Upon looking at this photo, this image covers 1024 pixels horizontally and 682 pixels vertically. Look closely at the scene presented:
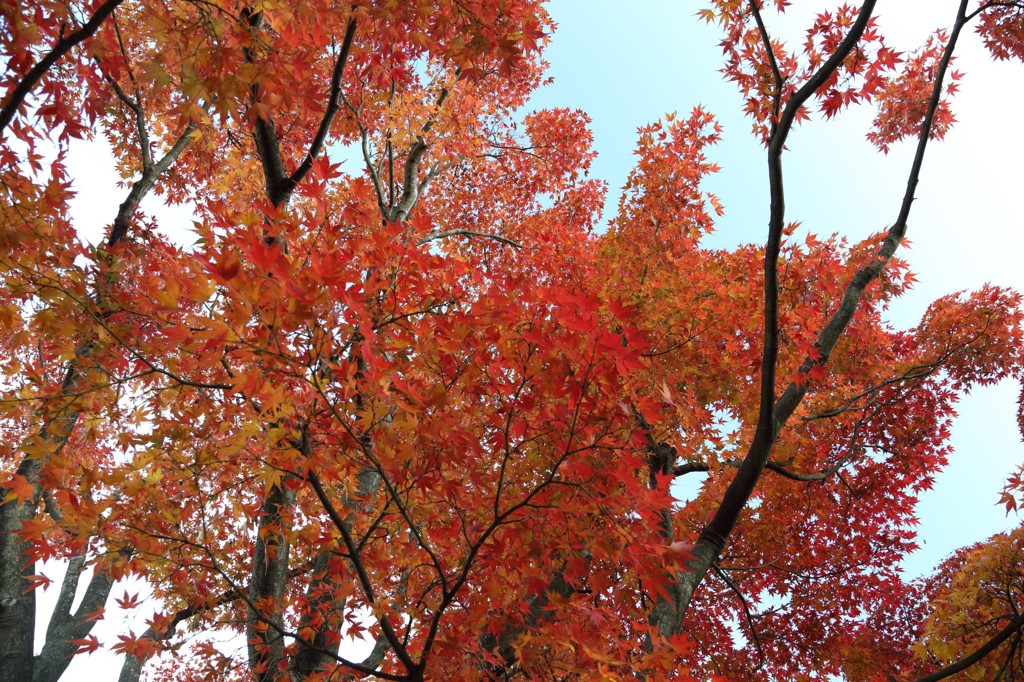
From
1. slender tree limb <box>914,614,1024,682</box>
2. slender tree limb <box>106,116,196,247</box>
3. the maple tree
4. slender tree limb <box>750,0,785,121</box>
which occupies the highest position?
slender tree limb <box>106,116,196,247</box>

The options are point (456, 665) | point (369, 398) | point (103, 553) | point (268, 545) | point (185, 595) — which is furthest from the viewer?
point (268, 545)

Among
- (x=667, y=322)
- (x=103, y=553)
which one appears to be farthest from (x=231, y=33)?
(x=667, y=322)

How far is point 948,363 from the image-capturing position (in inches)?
403

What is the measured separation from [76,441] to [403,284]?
6.77 metres

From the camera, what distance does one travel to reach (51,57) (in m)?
3.10

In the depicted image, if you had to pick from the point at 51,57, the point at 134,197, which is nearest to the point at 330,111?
the point at 51,57

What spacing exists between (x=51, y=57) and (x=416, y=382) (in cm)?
257

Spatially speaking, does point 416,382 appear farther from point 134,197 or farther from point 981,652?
point 134,197

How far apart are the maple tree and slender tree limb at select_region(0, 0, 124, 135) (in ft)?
0.07

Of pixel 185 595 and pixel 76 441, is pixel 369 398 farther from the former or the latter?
pixel 76 441

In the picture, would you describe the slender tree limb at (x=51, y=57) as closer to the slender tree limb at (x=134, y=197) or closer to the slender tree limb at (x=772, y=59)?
the slender tree limb at (x=134, y=197)

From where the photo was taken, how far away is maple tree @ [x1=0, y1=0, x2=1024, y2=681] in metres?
2.97

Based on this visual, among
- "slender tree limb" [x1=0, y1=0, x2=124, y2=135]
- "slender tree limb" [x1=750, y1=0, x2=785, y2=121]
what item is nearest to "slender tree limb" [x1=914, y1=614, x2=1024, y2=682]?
"slender tree limb" [x1=750, y1=0, x2=785, y2=121]

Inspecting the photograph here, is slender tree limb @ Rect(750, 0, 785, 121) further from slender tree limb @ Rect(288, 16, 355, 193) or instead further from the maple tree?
slender tree limb @ Rect(288, 16, 355, 193)
